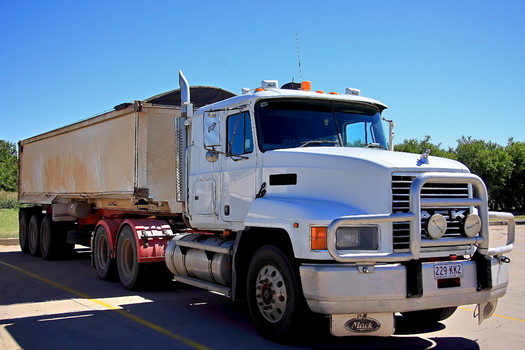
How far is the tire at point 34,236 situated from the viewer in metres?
16.2

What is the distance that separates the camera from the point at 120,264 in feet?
34.3

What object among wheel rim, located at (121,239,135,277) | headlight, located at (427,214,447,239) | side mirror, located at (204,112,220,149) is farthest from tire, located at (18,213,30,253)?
headlight, located at (427,214,447,239)

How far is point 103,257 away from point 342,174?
6.96 m

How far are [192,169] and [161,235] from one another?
178 centimetres

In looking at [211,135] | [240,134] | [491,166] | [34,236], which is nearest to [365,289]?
[240,134]

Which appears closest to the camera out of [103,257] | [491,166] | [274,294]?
[274,294]

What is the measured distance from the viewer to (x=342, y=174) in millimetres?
6000

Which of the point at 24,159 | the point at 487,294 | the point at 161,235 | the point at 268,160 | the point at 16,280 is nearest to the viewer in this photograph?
the point at 487,294

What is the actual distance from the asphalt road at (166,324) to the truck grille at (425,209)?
1.40 meters

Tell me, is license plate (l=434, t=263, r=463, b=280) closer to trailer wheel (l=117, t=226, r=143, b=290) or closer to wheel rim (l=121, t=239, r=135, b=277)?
trailer wheel (l=117, t=226, r=143, b=290)

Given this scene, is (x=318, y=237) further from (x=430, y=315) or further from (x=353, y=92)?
(x=353, y=92)

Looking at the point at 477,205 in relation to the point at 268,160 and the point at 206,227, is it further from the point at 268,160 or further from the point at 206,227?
the point at 206,227

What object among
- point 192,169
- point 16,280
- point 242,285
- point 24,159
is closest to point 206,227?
point 192,169

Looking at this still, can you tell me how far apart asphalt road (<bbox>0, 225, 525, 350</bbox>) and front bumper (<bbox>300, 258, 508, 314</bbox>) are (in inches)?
36.9
